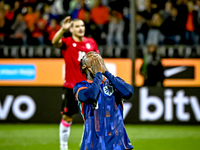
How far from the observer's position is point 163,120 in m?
9.18

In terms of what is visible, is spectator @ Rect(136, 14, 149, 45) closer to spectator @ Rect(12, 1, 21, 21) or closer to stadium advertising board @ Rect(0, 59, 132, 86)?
stadium advertising board @ Rect(0, 59, 132, 86)

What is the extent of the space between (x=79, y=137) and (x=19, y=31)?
17.2ft

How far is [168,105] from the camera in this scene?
9.14 m

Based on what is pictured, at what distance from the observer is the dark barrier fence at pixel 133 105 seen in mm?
9164

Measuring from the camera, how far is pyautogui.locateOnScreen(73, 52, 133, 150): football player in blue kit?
2867mm

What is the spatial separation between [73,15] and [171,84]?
4055mm

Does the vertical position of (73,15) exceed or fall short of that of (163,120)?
it exceeds it

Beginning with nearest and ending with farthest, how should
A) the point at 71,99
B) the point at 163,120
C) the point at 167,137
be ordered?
1. the point at 71,99
2. the point at 167,137
3. the point at 163,120

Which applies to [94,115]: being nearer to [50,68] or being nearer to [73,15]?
[50,68]

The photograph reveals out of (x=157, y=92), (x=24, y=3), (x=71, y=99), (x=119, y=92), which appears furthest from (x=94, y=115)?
(x=24, y=3)

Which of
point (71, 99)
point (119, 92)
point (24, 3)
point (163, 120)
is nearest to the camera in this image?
point (119, 92)

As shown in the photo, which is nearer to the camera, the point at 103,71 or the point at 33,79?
the point at 103,71

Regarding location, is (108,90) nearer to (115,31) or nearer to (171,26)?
(115,31)

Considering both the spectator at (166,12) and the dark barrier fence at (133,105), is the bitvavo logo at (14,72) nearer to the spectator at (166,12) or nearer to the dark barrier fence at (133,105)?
the dark barrier fence at (133,105)
